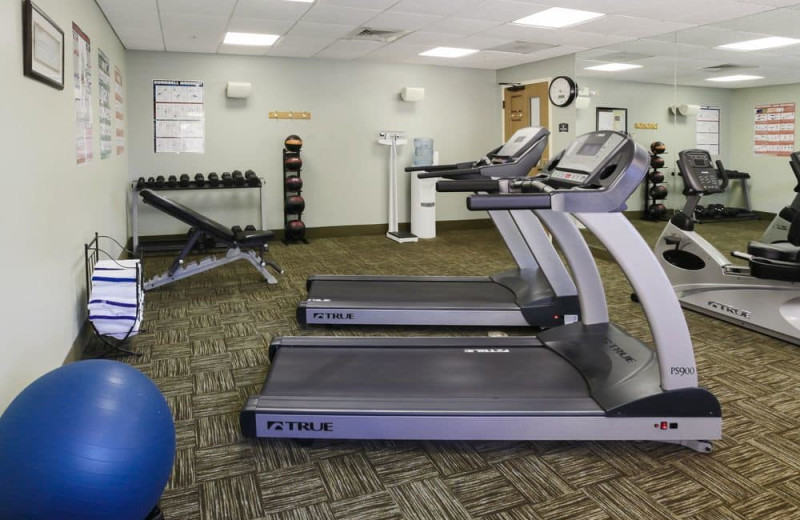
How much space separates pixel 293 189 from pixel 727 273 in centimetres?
499

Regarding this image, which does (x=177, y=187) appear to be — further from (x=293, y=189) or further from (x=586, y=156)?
(x=586, y=156)

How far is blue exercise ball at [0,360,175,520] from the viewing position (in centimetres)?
147

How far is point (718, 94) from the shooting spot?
5.78 metres

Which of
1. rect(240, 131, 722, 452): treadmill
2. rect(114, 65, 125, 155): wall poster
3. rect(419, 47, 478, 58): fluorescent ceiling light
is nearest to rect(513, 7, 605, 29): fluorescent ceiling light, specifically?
rect(419, 47, 478, 58): fluorescent ceiling light

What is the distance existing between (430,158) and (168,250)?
141 inches

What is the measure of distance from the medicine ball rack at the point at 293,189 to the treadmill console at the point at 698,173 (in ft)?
14.9

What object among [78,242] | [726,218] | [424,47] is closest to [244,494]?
[78,242]

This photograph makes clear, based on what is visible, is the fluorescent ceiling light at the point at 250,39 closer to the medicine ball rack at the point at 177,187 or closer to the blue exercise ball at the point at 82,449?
the medicine ball rack at the point at 177,187

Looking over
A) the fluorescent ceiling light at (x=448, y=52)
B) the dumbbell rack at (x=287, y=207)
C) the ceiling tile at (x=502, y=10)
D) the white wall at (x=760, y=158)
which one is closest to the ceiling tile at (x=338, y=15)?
the ceiling tile at (x=502, y=10)

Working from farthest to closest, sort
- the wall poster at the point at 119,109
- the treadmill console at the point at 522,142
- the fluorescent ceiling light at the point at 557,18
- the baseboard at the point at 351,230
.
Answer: the baseboard at the point at 351,230
the wall poster at the point at 119,109
the fluorescent ceiling light at the point at 557,18
the treadmill console at the point at 522,142

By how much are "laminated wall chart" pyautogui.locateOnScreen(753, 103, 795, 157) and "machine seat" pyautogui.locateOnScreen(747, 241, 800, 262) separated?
1533mm

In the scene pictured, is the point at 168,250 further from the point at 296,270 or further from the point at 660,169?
the point at 660,169

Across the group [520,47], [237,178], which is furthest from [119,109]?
[520,47]

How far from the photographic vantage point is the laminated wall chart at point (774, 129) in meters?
4.89
